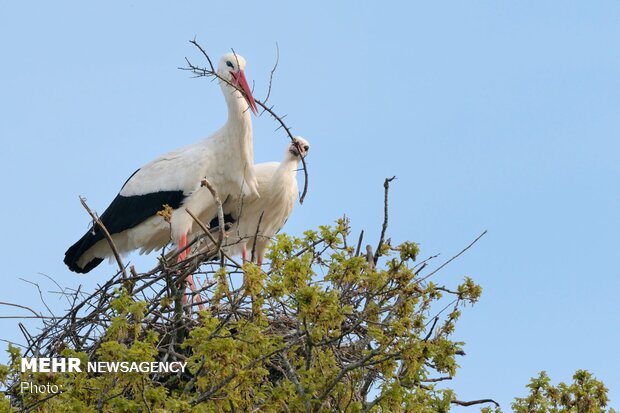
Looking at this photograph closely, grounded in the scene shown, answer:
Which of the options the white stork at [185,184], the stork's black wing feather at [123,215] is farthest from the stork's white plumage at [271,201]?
the stork's black wing feather at [123,215]

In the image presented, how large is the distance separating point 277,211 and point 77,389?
4.24m

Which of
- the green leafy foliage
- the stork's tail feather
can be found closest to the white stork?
the stork's tail feather

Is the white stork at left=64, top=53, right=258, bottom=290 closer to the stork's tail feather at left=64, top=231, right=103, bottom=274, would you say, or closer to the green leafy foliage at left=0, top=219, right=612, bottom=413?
the stork's tail feather at left=64, top=231, right=103, bottom=274

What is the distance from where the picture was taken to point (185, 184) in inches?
364

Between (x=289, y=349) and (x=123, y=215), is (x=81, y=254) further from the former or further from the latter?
(x=289, y=349)

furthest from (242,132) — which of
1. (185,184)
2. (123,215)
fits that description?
(123,215)

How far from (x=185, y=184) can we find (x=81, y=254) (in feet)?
3.56

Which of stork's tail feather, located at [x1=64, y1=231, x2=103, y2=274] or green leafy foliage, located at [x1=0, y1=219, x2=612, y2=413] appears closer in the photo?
green leafy foliage, located at [x1=0, y1=219, x2=612, y2=413]

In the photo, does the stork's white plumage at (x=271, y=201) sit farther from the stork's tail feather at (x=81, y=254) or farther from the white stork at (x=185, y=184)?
the stork's tail feather at (x=81, y=254)

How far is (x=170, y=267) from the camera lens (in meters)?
6.77

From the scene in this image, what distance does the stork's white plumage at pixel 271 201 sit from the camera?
951cm

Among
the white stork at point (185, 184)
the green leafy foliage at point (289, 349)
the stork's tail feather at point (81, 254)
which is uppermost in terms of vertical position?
the white stork at point (185, 184)

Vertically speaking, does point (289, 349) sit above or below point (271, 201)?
below

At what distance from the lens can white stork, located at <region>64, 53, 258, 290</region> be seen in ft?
30.5
